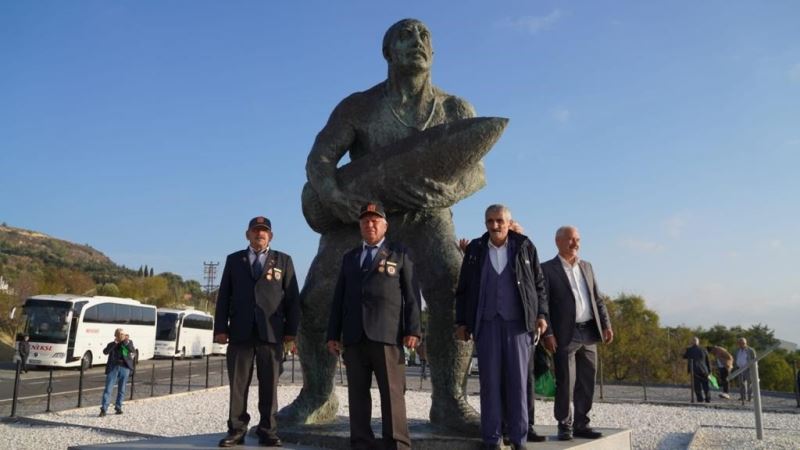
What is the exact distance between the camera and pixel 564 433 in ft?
13.6

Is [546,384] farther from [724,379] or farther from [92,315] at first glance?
[92,315]

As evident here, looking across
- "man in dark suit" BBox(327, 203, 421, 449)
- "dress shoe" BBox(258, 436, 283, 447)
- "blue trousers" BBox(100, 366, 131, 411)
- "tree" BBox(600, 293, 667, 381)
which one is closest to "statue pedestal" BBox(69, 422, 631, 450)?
"dress shoe" BBox(258, 436, 283, 447)

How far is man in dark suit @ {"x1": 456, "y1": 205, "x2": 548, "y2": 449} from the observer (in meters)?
3.52

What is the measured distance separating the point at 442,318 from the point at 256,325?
1194mm

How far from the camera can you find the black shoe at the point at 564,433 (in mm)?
4121

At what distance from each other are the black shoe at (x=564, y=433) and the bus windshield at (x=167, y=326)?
30.7 metres

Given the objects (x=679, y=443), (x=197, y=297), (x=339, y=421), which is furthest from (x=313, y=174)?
(x=197, y=297)

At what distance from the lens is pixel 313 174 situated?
4473 millimetres

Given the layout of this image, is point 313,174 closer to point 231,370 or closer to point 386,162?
point 386,162

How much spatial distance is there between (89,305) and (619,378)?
76.0 feet

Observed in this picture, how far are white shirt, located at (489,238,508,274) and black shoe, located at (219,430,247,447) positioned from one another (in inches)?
72.3

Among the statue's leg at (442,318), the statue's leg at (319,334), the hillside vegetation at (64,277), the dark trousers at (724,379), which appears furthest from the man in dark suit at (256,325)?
the hillside vegetation at (64,277)

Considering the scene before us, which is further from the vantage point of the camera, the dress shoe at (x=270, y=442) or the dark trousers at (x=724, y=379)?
the dark trousers at (x=724, y=379)

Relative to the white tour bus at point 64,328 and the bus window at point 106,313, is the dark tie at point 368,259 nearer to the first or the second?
the white tour bus at point 64,328
